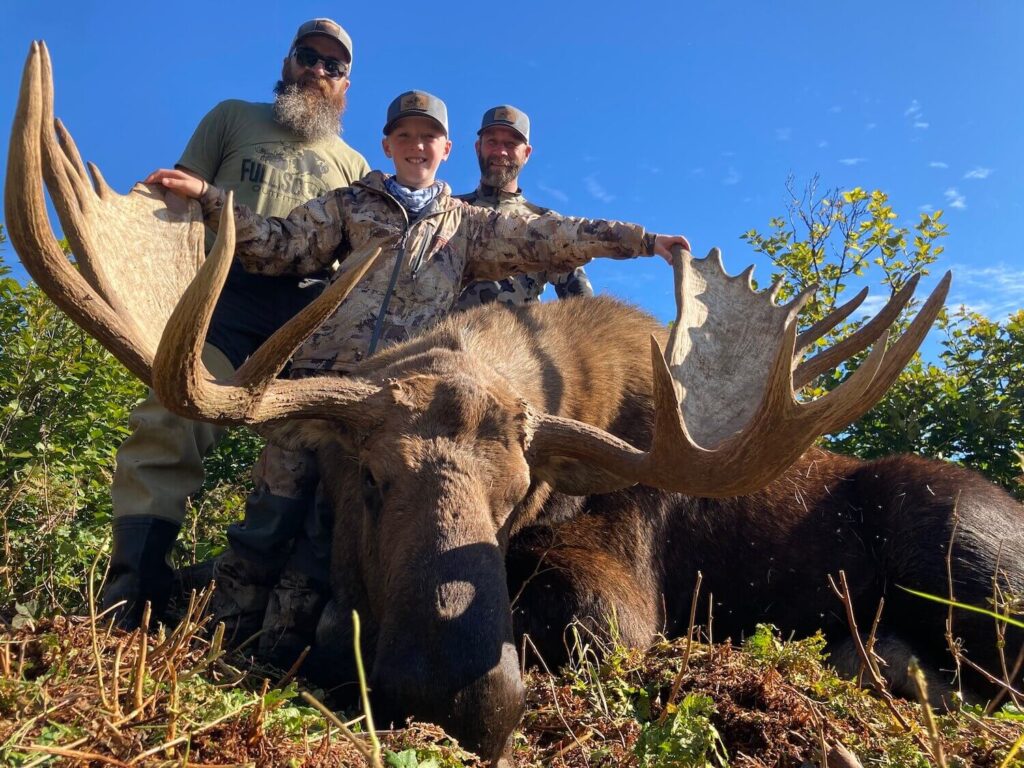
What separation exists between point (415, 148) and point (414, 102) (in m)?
0.31

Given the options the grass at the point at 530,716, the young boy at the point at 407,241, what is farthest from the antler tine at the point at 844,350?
the grass at the point at 530,716

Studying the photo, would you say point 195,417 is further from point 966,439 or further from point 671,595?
point 966,439

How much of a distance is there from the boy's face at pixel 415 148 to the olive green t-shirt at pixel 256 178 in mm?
812

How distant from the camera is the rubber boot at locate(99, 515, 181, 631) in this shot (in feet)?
15.0

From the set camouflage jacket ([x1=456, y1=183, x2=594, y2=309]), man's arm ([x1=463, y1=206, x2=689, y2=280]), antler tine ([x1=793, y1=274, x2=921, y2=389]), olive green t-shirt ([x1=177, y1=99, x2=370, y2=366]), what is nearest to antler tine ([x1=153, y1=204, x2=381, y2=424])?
olive green t-shirt ([x1=177, y1=99, x2=370, y2=366])

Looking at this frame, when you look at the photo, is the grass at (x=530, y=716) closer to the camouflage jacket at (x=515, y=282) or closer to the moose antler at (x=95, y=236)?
the moose antler at (x=95, y=236)

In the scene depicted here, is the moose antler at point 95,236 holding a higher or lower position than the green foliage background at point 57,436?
higher

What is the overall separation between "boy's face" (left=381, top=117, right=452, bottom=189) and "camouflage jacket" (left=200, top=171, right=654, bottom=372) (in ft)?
0.89

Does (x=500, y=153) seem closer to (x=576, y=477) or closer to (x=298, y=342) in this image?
(x=576, y=477)

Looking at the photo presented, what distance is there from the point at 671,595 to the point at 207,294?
313 centimetres

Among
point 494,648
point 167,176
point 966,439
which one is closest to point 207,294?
point 494,648

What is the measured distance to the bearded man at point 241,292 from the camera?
473 centimetres

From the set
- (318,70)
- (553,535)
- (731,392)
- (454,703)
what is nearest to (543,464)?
(553,535)

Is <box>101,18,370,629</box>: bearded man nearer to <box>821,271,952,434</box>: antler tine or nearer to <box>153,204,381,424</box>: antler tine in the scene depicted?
<box>153,204,381,424</box>: antler tine
